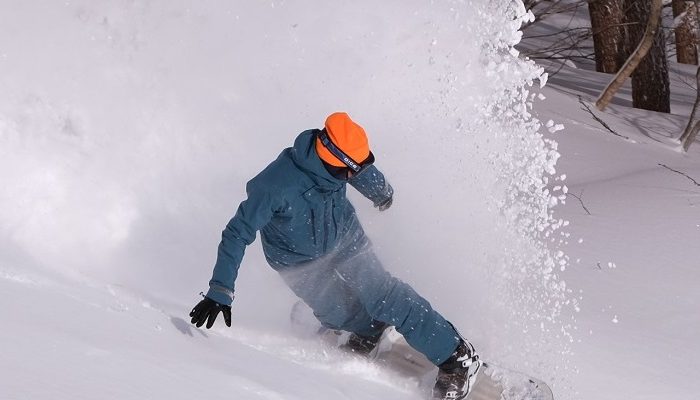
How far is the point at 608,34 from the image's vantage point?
→ 12.4 metres

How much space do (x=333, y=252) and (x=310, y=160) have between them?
52 cm

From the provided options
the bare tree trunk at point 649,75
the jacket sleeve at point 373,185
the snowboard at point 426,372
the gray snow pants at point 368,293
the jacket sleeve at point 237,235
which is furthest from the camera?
the bare tree trunk at point 649,75

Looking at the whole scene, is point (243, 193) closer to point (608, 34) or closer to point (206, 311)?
point (206, 311)

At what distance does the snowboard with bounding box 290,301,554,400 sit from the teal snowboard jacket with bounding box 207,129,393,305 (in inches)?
21.4

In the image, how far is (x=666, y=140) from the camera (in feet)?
28.9

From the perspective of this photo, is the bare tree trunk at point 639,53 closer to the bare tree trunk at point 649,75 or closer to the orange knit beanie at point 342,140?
the bare tree trunk at point 649,75

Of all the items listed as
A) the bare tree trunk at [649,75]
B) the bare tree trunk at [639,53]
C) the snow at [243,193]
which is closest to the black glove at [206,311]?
the snow at [243,193]

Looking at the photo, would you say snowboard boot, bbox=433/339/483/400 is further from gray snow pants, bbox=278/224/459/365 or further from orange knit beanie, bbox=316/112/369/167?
orange knit beanie, bbox=316/112/369/167

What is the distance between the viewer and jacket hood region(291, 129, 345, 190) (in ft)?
11.4

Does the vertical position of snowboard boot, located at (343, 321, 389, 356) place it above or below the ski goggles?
below

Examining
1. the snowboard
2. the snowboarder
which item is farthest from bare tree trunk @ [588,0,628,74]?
the snowboarder

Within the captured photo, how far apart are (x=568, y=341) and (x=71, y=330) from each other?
2.42m

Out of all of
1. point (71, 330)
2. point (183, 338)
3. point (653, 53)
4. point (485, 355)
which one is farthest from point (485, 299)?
point (653, 53)

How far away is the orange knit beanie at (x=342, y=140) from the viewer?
→ 3439mm
